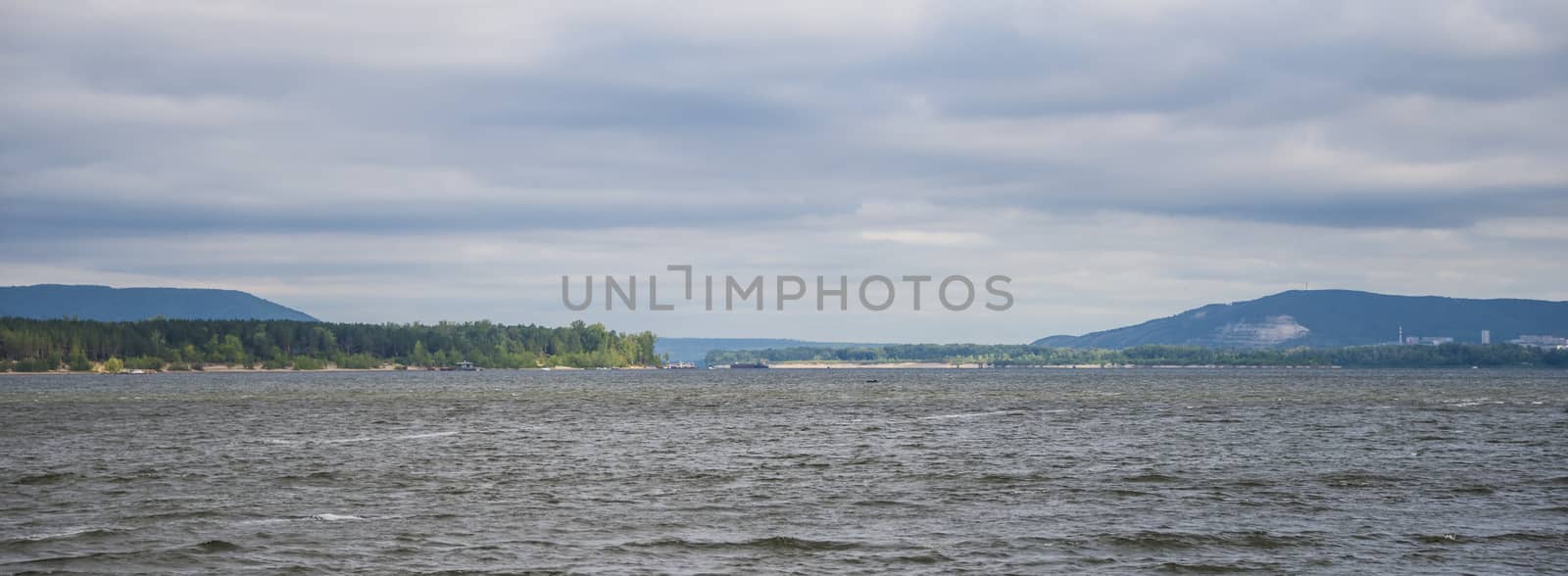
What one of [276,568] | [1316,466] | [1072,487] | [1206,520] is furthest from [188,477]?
[1316,466]

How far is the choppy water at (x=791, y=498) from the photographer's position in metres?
39.8

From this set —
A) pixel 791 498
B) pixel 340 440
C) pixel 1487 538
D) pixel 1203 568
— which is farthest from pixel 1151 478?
pixel 340 440

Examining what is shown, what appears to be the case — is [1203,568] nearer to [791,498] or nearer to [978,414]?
[791,498]

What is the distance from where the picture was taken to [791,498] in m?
54.5

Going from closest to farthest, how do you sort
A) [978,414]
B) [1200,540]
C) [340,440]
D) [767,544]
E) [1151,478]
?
[767,544] < [1200,540] < [1151,478] < [340,440] < [978,414]

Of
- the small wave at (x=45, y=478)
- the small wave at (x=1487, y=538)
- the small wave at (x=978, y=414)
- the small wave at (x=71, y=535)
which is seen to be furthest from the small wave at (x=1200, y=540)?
the small wave at (x=978, y=414)

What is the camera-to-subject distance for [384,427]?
108m

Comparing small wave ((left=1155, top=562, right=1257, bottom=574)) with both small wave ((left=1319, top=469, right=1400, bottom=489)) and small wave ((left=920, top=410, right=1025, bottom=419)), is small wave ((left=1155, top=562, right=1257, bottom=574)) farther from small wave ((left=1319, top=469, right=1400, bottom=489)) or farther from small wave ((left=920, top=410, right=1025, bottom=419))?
small wave ((left=920, top=410, right=1025, bottom=419))

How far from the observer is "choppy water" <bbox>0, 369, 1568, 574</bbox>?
1567 inches

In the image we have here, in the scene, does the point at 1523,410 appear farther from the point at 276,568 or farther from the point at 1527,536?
the point at 276,568

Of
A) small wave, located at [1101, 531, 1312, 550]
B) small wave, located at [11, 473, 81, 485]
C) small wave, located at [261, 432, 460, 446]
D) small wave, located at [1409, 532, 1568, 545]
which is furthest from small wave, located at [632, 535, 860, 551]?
small wave, located at [261, 432, 460, 446]

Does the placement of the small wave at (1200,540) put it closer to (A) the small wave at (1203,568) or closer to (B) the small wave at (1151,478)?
(A) the small wave at (1203,568)

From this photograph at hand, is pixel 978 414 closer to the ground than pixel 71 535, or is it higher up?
higher up

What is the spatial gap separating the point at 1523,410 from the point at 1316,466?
8037 centimetres
